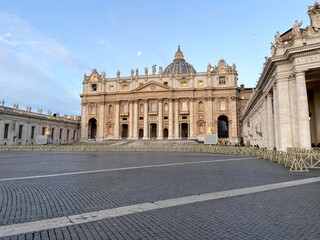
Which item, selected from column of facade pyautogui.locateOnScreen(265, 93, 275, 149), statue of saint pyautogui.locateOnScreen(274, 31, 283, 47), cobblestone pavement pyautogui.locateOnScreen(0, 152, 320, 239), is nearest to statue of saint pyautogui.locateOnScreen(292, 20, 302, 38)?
statue of saint pyautogui.locateOnScreen(274, 31, 283, 47)

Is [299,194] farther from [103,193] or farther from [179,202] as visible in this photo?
[103,193]

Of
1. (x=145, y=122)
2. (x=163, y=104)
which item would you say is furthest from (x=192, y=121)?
(x=145, y=122)

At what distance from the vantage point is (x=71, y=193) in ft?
22.2

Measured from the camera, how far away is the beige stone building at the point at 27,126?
4831 centimetres

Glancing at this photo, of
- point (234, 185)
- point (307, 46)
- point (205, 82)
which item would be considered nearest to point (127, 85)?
point (205, 82)

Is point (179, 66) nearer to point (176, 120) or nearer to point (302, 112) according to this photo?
point (176, 120)

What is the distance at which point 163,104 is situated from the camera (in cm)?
6303

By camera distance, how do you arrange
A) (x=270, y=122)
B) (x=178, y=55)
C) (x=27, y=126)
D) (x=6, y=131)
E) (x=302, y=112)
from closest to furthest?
1. (x=302, y=112)
2. (x=270, y=122)
3. (x=6, y=131)
4. (x=27, y=126)
5. (x=178, y=55)

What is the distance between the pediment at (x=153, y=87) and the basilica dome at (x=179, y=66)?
13016mm

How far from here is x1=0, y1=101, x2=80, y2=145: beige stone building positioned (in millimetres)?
48312

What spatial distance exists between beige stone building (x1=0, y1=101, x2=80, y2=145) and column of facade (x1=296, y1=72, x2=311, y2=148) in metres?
45.2

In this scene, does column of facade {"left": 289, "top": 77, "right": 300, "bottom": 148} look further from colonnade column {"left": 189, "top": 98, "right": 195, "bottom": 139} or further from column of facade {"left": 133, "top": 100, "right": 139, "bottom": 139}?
column of facade {"left": 133, "top": 100, "right": 139, "bottom": 139}

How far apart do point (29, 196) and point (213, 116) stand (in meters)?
56.6

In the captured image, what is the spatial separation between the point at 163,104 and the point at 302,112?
155ft
